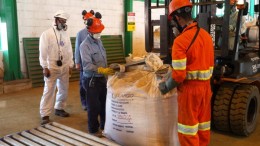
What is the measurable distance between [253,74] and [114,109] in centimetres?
219

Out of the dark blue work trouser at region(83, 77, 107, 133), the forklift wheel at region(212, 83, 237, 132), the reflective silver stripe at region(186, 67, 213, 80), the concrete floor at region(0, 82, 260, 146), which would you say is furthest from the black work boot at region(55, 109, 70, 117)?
the reflective silver stripe at region(186, 67, 213, 80)

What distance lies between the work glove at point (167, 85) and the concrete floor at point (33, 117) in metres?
1.23

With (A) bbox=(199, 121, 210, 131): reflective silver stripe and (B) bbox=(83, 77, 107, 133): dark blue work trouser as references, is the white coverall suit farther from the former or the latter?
(A) bbox=(199, 121, 210, 131): reflective silver stripe

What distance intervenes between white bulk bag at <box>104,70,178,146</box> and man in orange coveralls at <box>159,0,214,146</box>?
0.19 metres

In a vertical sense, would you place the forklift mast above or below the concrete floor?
above

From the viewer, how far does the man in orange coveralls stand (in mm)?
2406

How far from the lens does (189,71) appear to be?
2479mm

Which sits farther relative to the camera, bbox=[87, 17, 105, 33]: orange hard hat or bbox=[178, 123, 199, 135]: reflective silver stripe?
bbox=[87, 17, 105, 33]: orange hard hat

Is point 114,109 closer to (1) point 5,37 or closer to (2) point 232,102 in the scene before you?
(2) point 232,102

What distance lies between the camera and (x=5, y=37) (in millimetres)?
6332

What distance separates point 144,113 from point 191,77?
593 millimetres

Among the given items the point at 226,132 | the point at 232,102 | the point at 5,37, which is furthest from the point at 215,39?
the point at 5,37

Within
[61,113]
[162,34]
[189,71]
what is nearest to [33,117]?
[61,113]

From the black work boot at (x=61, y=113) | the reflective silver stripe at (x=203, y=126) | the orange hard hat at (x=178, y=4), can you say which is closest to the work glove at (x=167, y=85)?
the reflective silver stripe at (x=203, y=126)
